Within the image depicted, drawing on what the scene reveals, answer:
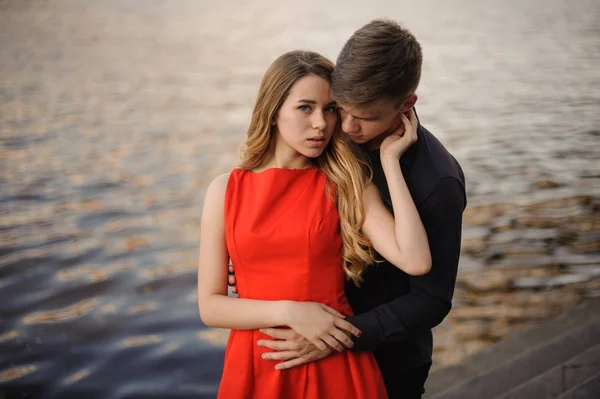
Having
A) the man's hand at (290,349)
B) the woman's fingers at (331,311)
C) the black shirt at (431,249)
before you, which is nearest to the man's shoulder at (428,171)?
the black shirt at (431,249)

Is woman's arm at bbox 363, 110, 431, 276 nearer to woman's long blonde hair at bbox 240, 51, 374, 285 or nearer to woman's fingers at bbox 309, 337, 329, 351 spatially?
woman's long blonde hair at bbox 240, 51, 374, 285

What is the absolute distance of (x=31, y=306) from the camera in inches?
200

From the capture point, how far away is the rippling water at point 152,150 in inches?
183

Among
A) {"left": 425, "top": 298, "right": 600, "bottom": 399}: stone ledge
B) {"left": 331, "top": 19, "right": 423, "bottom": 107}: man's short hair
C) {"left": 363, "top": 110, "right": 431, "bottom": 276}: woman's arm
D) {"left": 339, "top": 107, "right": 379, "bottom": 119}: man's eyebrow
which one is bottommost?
{"left": 425, "top": 298, "right": 600, "bottom": 399}: stone ledge

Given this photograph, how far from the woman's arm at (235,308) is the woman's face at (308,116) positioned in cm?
25

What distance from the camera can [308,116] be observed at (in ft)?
6.86

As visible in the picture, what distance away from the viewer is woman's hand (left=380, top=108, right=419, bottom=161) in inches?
83.6

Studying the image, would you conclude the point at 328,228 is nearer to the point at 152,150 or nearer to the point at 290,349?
the point at 290,349

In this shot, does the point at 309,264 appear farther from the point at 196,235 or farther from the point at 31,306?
the point at 196,235

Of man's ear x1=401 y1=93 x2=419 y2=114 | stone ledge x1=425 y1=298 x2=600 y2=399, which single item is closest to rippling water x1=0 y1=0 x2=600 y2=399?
stone ledge x1=425 y1=298 x2=600 y2=399

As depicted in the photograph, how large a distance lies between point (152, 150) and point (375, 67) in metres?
6.83

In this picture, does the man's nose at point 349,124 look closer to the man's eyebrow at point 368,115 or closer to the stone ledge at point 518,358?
the man's eyebrow at point 368,115

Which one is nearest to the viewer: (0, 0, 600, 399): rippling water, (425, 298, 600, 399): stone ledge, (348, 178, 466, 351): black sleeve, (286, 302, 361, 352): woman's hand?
(286, 302, 361, 352): woman's hand

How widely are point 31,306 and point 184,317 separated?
105 centimetres
